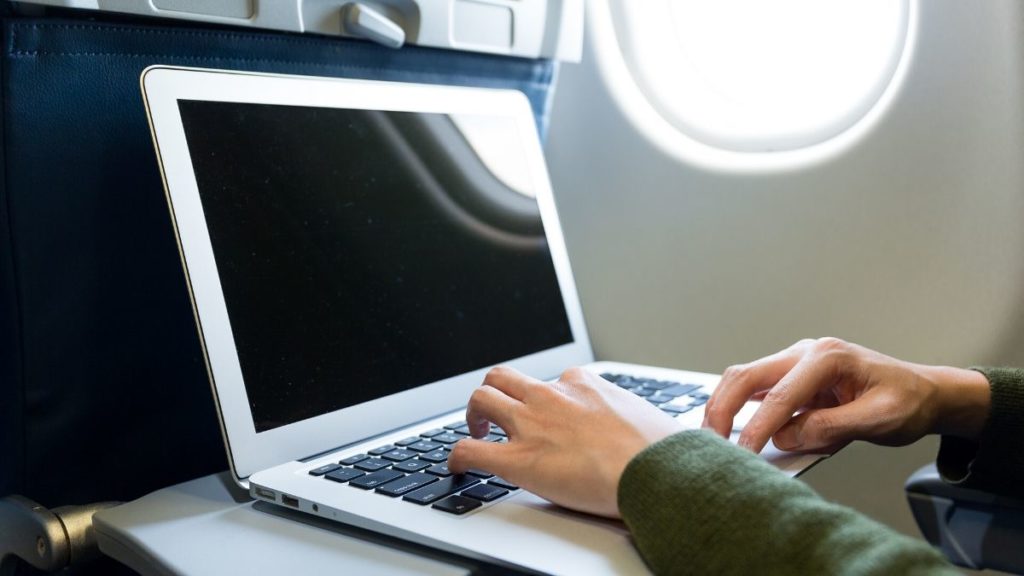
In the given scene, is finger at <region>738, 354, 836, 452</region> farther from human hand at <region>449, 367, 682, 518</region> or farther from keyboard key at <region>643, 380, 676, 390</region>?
keyboard key at <region>643, 380, 676, 390</region>

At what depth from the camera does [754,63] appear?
124 centimetres

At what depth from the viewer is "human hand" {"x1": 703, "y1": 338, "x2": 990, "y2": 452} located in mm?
708

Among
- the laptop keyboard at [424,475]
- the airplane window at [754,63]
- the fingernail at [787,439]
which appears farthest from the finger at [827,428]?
the airplane window at [754,63]

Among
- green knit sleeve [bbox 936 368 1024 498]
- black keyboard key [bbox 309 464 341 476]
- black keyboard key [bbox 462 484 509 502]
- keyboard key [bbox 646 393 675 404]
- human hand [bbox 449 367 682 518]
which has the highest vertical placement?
human hand [bbox 449 367 682 518]

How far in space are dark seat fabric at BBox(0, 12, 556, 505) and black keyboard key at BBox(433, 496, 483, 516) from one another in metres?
0.31

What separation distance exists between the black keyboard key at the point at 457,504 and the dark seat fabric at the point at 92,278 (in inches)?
12.2

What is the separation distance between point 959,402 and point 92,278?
742 millimetres

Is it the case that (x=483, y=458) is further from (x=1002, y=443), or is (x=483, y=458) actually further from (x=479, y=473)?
(x=1002, y=443)

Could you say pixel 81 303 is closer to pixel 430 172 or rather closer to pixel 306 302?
pixel 306 302

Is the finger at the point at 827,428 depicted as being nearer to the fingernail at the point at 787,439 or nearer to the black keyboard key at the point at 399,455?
the fingernail at the point at 787,439

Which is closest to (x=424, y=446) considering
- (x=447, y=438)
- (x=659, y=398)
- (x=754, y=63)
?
(x=447, y=438)

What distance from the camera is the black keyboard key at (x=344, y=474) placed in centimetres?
68

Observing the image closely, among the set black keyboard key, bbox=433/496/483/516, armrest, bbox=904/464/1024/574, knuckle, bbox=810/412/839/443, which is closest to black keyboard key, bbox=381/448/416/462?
black keyboard key, bbox=433/496/483/516

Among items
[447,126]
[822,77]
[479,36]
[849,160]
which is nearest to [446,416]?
[447,126]
